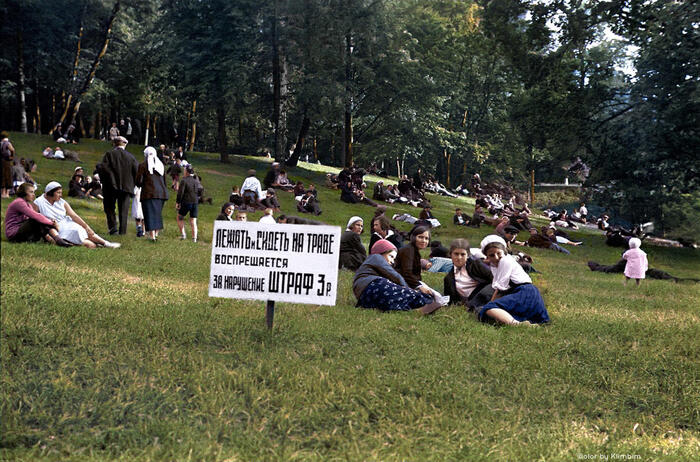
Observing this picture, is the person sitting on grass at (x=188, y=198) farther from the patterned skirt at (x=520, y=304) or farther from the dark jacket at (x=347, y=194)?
the patterned skirt at (x=520, y=304)

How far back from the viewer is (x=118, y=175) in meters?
10.2

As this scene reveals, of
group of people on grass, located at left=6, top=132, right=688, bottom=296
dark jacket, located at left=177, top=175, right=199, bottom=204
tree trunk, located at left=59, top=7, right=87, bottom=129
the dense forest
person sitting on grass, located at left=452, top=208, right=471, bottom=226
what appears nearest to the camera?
group of people on grass, located at left=6, top=132, right=688, bottom=296

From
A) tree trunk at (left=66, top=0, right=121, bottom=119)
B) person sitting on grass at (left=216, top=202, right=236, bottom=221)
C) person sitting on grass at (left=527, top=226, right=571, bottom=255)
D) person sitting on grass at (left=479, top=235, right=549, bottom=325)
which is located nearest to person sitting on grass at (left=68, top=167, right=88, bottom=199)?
tree trunk at (left=66, top=0, right=121, bottom=119)

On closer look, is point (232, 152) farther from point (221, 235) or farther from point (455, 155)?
point (221, 235)

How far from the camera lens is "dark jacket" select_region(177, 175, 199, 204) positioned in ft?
34.9

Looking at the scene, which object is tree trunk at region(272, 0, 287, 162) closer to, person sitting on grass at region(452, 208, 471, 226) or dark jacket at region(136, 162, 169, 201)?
dark jacket at region(136, 162, 169, 201)

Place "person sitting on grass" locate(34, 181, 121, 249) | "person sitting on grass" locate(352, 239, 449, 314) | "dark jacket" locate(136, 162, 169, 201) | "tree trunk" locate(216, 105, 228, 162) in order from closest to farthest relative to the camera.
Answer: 1. "person sitting on grass" locate(352, 239, 449, 314)
2. "person sitting on grass" locate(34, 181, 121, 249)
3. "dark jacket" locate(136, 162, 169, 201)
4. "tree trunk" locate(216, 105, 228, 162)

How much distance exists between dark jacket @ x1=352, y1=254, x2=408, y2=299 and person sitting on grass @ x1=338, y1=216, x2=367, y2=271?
2.29 meters

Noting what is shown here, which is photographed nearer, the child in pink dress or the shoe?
the shoe

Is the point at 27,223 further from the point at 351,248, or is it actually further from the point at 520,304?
the point at 520,304

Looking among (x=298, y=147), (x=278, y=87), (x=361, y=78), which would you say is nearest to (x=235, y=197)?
(x=298, y=147)

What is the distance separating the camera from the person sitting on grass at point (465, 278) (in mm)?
7363

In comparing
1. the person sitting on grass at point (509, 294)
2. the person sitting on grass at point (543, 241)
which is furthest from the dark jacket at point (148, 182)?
the person sitting on grass at point (543, 241)

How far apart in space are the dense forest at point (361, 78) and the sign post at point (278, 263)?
3.80 metres
